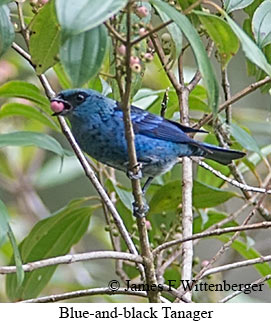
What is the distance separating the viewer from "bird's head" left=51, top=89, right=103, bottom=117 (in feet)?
7.59

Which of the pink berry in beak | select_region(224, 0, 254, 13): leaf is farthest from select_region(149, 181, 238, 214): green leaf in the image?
select_region(224, 0, 254, 13): leaf

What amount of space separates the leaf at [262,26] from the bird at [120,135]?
24.3 inches

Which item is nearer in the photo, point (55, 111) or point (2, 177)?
point (55, 111)

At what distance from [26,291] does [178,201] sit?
28.1 inches

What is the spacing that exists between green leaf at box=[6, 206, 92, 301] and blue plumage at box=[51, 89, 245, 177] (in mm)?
485

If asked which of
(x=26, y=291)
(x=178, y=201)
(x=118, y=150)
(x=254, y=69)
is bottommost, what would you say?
(x=26, y=291)

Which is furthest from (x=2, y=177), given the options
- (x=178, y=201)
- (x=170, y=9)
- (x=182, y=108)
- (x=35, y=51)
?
(x=170, y=9)

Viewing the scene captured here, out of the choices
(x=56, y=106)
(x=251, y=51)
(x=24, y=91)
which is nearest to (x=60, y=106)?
(x=56, y=106)

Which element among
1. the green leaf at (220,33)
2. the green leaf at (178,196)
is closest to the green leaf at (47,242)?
the green leaf at (178,196)

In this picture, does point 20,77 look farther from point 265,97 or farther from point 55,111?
point 55,111

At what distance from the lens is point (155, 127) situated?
8.54 feet

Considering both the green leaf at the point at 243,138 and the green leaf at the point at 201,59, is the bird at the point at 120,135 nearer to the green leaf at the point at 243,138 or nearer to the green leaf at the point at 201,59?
the green leaf at the point at 243,138

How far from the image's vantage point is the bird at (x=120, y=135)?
2.41 meters

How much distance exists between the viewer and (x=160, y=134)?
262cm
